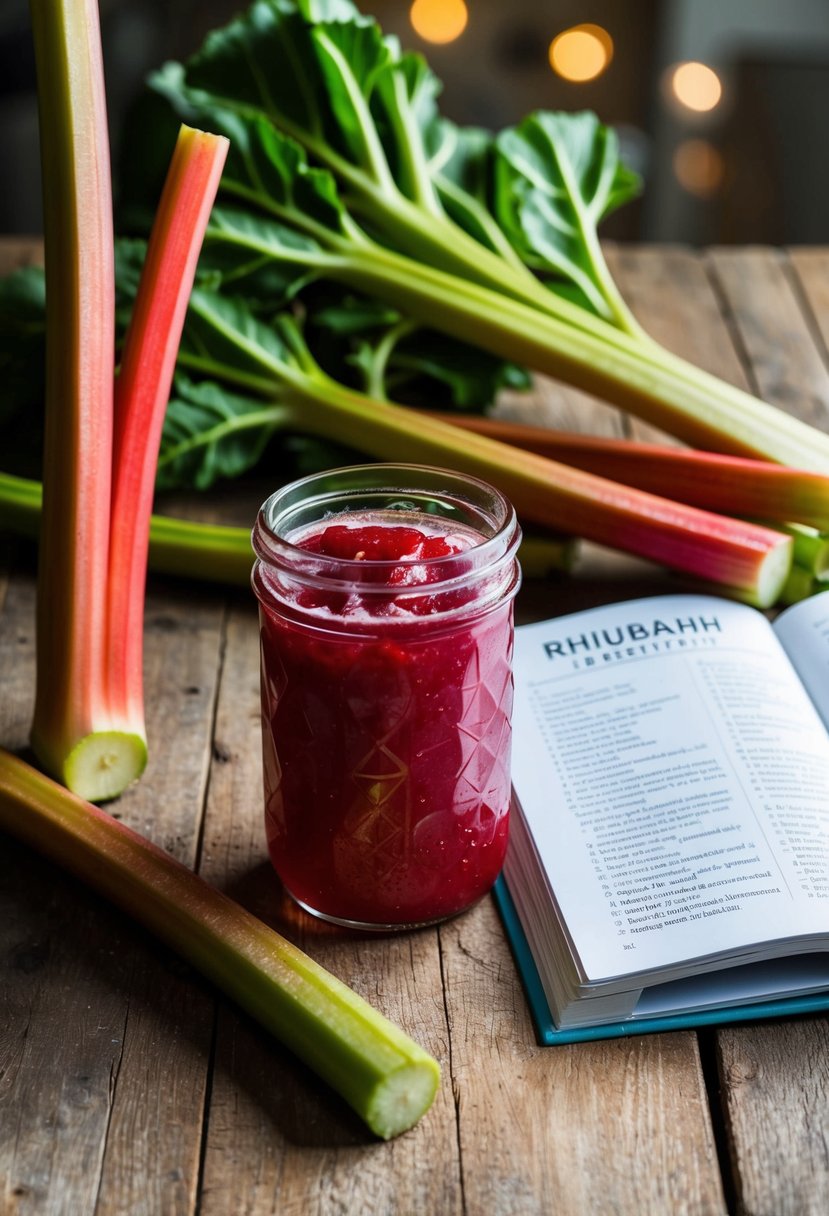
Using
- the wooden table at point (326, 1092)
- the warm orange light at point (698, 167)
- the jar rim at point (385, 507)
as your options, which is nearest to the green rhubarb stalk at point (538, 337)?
the jar rim at point (385, 507)

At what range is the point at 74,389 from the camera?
3.96ft

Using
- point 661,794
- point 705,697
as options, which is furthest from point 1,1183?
point 705,697

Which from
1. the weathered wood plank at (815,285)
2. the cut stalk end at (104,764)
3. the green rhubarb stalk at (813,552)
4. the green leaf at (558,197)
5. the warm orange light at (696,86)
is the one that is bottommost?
the warm orange light at (696,86)

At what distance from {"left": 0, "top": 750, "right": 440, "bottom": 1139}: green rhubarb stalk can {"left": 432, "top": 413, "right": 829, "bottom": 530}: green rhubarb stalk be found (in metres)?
0.79

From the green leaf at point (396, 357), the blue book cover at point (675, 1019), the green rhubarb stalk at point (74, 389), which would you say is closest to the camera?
the blue book cover at point (675, 1019)

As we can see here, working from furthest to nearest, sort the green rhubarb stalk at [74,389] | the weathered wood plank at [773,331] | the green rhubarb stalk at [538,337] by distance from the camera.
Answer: the weathered wood plank at [773,331], the green rhubarb stalk at [538,337], the green rhubarb stalk at [74,389]

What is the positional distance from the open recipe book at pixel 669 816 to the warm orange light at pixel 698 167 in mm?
3536

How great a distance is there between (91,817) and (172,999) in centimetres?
19

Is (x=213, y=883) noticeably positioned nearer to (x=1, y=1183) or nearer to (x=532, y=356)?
(x=1, y=1183)

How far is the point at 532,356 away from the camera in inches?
66.7

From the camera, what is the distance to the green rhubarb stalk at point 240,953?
910 millimetres

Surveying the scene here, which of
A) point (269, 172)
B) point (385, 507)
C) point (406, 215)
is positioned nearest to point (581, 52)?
point (406, 215)

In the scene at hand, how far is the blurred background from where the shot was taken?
4.12 m

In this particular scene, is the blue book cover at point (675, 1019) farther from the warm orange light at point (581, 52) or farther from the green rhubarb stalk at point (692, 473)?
the warm orange light at point (581, 52)
